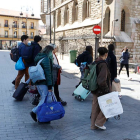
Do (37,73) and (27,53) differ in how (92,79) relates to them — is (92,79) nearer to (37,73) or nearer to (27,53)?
(37,73)

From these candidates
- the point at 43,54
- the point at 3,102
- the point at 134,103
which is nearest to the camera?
the point at 43,54

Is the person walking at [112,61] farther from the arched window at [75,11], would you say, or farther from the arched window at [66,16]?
the arched window at [66,16]

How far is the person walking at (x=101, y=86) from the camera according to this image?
4387 mm

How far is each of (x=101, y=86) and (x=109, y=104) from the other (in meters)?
0.41

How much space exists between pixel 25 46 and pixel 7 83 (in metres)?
3.02

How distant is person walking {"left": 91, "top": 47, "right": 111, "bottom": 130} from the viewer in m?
4.39

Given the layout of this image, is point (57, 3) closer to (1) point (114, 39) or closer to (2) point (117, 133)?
(1) point (114, 39)

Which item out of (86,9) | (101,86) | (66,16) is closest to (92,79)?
(101,86)

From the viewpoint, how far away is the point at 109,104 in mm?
4500

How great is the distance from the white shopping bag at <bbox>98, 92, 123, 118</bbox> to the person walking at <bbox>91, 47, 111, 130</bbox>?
0.40 ft

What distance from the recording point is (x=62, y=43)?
97.7 feet

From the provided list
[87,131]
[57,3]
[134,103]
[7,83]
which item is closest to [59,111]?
[87,131]

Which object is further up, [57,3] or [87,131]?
[57,3]

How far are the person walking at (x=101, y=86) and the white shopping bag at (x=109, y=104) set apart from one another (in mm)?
123
